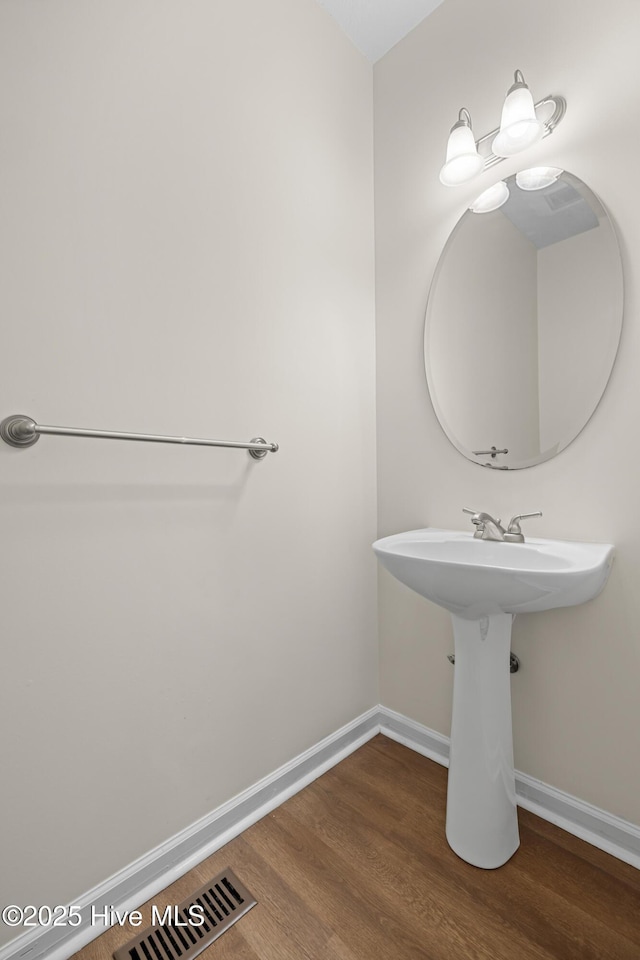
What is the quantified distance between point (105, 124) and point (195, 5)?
490 millimetres

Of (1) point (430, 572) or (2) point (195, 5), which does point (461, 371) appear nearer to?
(1) point (430, 572)

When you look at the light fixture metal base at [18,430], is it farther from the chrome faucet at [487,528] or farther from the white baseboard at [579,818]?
the white baseboard at [579,818]

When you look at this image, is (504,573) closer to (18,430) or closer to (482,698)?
(482,698)

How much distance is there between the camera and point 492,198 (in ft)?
4.50

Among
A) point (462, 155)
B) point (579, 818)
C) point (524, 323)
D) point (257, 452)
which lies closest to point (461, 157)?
point (462, 155)

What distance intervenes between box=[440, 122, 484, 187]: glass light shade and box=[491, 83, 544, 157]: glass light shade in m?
0.12

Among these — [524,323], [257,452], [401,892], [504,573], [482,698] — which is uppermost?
[524,323]

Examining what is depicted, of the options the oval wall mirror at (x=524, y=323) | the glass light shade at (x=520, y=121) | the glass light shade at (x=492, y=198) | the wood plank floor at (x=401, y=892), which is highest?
the glass light shade at (x=520, y=121)

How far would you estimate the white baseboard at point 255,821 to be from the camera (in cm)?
95

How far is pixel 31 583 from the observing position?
921 millimetres

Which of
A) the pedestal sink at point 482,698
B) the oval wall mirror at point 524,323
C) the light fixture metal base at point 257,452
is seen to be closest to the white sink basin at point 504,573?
the pedestal sink at point 482,698

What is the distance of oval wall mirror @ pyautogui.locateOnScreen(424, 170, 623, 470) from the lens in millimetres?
1203

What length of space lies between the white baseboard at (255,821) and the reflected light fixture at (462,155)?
177 cm

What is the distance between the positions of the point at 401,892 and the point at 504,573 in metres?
0.81
